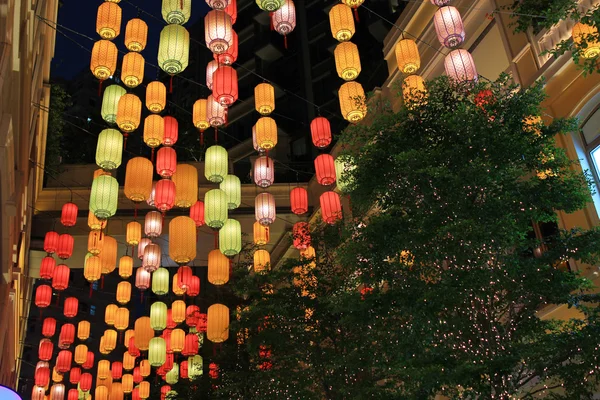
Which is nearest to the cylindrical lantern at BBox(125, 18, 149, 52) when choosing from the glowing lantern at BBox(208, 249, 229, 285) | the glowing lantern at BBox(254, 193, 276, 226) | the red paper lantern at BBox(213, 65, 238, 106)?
the red paper lantern at BBox(213, 65, 238, 106)

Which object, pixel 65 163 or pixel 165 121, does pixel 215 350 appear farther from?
pixel 65 163

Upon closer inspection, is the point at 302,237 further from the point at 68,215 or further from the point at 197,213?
the point at 68,215

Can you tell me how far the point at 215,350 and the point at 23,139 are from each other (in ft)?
18.8

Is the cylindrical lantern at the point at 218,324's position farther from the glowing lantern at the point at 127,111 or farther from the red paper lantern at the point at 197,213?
the glowing lantern at the point at 127,111

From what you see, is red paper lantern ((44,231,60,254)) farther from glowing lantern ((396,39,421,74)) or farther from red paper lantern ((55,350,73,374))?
glowing lantern ((396,39,421,74))

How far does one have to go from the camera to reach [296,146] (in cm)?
2572

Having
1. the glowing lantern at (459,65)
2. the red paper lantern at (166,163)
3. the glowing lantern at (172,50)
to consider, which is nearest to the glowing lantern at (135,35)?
the glowing lantern at (172,50)

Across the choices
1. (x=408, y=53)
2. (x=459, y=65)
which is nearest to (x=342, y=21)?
(x=408, y=53)

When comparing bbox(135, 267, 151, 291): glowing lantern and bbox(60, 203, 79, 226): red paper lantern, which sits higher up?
bbox(60, 203, 79, 226): red paper lantern

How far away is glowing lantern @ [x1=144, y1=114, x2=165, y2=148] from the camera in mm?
10188

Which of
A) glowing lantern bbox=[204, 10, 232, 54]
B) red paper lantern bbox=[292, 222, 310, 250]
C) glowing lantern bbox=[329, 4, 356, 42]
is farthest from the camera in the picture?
red paper lantern bbox=[292, 222, 310, 250]

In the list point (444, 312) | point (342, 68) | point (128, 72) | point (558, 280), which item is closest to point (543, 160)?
point (558, 280)

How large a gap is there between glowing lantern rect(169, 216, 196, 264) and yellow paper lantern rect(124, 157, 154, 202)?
0.87 m

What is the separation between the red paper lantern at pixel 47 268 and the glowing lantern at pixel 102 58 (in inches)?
244
